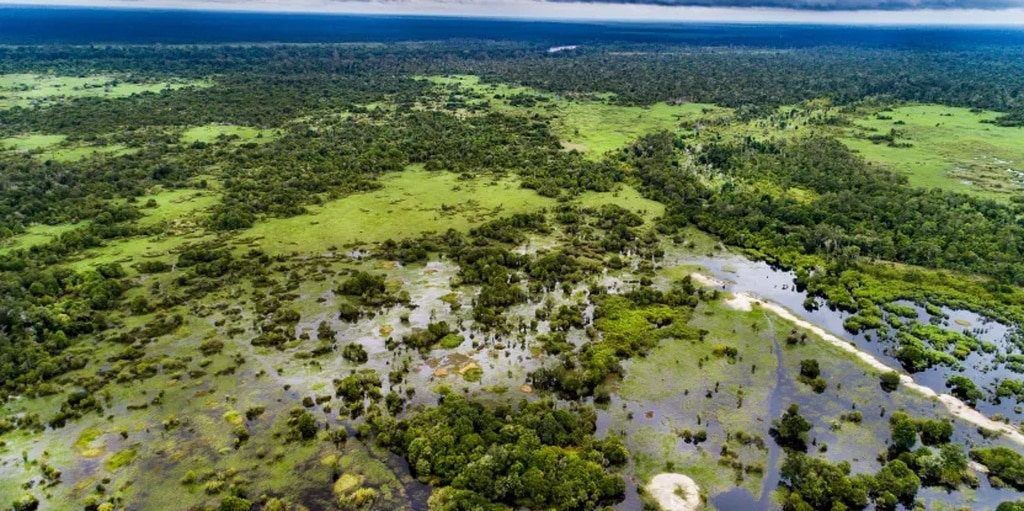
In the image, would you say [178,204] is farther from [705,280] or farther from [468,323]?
[705,280]

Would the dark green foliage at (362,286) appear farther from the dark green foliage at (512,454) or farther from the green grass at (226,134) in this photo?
the green grass at (226,134)

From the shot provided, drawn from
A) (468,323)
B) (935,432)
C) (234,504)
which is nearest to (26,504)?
(234,504)

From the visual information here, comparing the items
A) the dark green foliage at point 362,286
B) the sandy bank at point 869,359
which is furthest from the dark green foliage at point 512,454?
the sandy bank at point 869,359

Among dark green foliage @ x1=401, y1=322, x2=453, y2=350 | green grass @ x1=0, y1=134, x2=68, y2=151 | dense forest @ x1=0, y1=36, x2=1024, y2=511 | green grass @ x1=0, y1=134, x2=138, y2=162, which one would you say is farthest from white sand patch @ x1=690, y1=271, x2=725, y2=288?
green grass @ x1=0, y1=134, x2=68, y2=151

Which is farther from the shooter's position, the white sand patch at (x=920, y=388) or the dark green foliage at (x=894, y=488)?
the white sand patch at (x=920, y=388)

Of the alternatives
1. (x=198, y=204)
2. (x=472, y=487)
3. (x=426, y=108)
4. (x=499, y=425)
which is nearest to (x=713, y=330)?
(x=499, y=425)

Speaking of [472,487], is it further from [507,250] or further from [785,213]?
[785,213]
